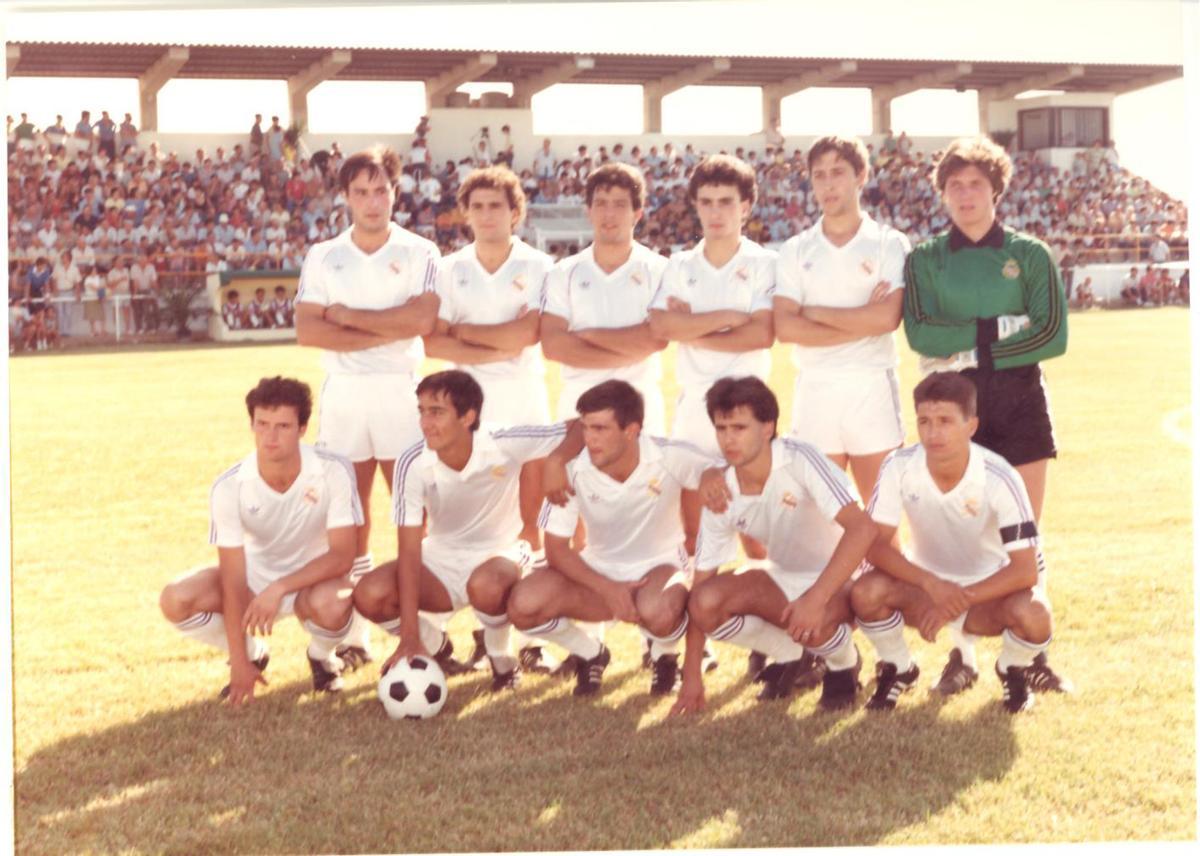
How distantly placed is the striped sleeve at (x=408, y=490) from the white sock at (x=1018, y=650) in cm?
202

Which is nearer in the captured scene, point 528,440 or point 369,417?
point 528,440

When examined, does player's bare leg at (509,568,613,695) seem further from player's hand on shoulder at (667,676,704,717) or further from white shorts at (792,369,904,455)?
white shorts at (792,369,904,455)

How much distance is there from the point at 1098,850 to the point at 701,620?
1.42 m

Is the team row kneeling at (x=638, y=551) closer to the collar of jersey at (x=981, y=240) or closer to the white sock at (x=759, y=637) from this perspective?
the white sock at (x=759, y=637)

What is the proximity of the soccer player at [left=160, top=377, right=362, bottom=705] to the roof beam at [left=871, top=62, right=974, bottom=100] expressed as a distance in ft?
13.5

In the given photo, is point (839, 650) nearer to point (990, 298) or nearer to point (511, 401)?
point (990, 298)

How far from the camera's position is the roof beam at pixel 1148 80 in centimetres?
459

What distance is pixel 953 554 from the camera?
473cm

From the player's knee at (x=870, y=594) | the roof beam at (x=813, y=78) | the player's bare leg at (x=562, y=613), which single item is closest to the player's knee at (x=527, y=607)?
the player's bare leg at (x=562, y=613)

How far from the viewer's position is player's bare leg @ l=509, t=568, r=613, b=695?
483cm

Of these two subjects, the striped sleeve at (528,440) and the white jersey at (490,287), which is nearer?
the striped sleeve at (528,440)

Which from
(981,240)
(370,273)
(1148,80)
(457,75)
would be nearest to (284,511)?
(370,273)

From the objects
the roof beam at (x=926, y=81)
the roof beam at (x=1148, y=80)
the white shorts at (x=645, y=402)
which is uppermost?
the roof beam at (x=926, y=81)

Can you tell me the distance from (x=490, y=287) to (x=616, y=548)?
1.20m
